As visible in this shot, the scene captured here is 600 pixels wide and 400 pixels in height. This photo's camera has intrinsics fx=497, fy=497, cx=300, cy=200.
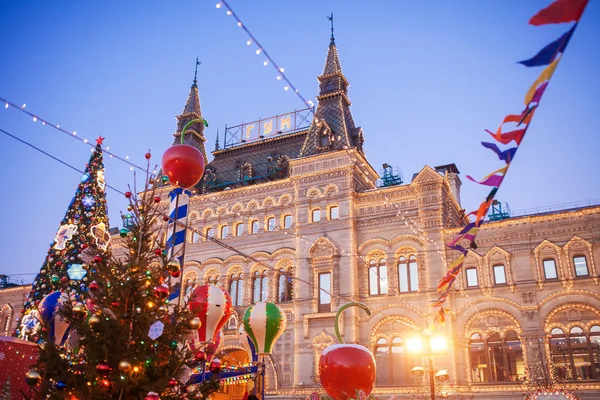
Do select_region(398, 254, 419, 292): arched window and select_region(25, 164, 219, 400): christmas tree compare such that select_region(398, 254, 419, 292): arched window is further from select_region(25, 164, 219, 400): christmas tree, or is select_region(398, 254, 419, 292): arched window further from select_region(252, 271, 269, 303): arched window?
select_region(25, 164, 219, 400): christmas tree

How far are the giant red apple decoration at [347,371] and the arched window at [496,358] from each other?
15413mm

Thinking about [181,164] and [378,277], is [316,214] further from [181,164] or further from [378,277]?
[181,164]

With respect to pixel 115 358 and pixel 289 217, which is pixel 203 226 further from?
pixel 115 358

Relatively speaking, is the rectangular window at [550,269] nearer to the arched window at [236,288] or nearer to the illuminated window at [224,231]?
the arched window at [236,288]

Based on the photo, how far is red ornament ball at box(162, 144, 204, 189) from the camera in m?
11.1

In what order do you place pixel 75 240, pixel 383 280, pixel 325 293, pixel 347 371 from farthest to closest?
pixel 325 293
pixel 383 280
pixel 75 240
pixel 347 371

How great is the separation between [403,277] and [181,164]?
1658cm

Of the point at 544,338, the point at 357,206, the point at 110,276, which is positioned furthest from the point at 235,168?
the point at 110,276

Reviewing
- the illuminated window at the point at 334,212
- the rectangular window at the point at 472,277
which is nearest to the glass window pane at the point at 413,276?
the rectangular window at the point at 472,277

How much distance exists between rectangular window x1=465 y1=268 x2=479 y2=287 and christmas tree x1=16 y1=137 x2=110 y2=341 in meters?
16.4

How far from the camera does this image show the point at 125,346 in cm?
726

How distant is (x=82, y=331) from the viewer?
7.25 meters

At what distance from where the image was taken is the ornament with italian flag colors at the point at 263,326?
14750mm

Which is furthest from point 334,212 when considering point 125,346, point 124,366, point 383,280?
point 124,366
